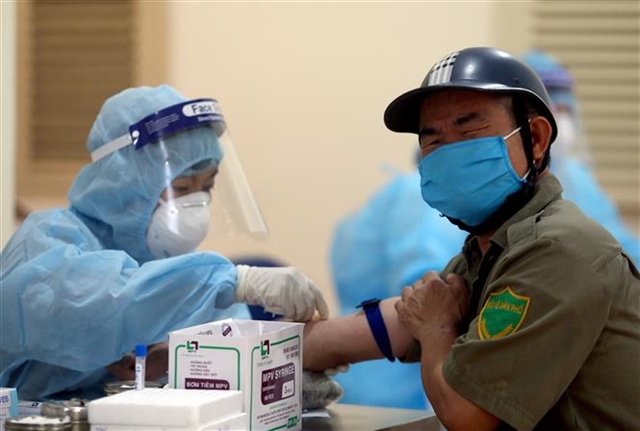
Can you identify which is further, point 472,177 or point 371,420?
point 371,420

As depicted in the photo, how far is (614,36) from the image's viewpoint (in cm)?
482

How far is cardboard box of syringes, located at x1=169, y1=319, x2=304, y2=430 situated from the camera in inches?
68.2

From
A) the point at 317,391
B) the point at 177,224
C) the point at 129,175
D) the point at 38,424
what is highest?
the point at 129,175

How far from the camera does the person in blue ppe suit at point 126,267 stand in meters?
2.08

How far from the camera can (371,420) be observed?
218cm

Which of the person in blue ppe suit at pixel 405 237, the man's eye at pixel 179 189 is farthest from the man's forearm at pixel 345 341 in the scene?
the person in blue ppe suit at pixel 405 237

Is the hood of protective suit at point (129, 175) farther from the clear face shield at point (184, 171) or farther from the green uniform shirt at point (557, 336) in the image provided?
the green uniform shirt at point (557, 336)

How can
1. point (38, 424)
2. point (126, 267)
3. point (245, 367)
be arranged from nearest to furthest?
point (38, 424)
point (245, 367)
point (126, 267)

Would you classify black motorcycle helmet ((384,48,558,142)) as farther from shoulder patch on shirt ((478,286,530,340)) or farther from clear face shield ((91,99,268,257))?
clear face shield ((91,99,268,257))

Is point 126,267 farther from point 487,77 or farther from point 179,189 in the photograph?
point 487,77

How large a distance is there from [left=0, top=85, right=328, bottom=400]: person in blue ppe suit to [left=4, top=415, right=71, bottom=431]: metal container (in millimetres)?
432

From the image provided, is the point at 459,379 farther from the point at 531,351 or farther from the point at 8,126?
the point at 8,126

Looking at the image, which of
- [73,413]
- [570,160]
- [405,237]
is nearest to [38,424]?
[73,413]

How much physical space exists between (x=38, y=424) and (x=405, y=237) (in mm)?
2667
